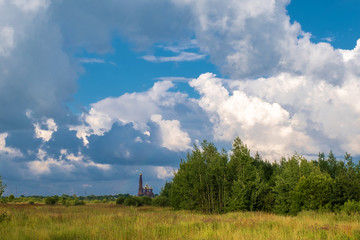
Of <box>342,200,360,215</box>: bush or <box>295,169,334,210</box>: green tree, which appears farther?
<box>295,169,334,210</box>: green tree

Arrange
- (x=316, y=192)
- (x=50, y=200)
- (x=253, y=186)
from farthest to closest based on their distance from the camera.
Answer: (x=50, y=200) < (x=253, y=186) < (x=316, y=192)

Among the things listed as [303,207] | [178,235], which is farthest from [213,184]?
[178,235]

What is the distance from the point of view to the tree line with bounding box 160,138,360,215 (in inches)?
1176

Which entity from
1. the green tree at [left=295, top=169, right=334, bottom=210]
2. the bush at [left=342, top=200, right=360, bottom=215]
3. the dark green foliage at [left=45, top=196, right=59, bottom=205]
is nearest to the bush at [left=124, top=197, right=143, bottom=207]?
the dark green foliage at [left=45, top=196, right=59, bottom=205]

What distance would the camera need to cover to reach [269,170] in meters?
55.0

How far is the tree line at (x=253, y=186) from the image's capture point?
29859 millimetres

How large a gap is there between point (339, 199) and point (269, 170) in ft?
83.8

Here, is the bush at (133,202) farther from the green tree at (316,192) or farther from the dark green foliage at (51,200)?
the green tree at (316,192)

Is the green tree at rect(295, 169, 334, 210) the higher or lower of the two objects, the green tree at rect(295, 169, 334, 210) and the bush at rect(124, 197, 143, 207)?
the higher

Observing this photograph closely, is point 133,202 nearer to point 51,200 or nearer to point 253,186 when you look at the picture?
point 51,200

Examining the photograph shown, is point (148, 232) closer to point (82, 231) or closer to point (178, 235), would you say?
point (178, 235)

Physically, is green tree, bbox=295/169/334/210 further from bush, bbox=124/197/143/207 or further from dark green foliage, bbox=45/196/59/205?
dark green foliage, bbox=45/196/59/205

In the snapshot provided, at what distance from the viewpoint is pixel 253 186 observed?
38062mm

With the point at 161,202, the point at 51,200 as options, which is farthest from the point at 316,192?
the point at 51,200
